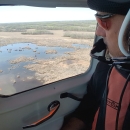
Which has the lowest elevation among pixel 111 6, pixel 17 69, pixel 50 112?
pixel 50 112

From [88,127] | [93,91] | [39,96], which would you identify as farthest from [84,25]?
[88,127]

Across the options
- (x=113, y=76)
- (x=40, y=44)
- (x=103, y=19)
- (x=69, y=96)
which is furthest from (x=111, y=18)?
(x=69, y=96)

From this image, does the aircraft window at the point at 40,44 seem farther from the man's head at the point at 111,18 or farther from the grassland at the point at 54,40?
the man's head at the point at 111,18

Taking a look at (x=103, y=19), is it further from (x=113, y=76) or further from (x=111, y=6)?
(x=113, y=76)

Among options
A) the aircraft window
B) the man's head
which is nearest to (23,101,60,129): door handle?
the aircraft window

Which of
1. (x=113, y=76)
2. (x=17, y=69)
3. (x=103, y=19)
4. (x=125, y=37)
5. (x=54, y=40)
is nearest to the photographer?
(x=125, y=37)

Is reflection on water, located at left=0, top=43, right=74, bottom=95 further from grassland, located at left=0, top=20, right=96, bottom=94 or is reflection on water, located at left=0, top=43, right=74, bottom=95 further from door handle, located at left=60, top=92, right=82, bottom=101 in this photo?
door handle, located at left=60, top=92, right=82, bottom=101

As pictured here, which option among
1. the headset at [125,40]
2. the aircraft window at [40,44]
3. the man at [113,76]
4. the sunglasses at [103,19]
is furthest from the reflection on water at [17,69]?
the headset at [125,40]
